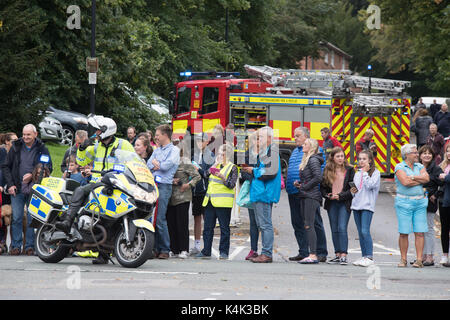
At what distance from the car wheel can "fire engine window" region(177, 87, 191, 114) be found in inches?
138

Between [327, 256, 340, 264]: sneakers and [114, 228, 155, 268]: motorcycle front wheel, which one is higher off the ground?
[114, 228, 155, 268]: motorcycle front wheel

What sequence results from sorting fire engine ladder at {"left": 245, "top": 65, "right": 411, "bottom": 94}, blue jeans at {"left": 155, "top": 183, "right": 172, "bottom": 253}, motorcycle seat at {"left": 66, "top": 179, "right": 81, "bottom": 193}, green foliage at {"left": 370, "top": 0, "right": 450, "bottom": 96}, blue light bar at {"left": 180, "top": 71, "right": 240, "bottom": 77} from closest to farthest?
motorcycle seat at {"left": 66, "top": 179, "right": 81, "bottom": 193}, blue jeans at {"left": 155, "top": 183, "right": 172, "bottom": 253}, fire engine ladder at {"left": 245, "top": 65, "right": 411, "bottom": 94}, blue light bar at {"left": 180, "top": 71, "right": 240, "bottom": 77}, green foliage at {"left": 370, "top": 0, "right": 450, "bottom": 96}

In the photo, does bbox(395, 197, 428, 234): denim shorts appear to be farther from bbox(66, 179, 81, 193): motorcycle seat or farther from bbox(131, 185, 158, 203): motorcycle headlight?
bbox(66, 179, 81, 193): motorcycle seat

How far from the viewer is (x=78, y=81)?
3069 cm

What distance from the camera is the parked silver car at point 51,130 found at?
27953mm

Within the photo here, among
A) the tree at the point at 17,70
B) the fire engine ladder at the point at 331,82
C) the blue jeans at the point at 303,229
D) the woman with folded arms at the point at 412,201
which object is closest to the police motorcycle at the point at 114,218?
the blue jeans at the point at 303,229

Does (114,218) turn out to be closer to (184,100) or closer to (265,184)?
(265,184)

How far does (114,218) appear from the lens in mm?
11180

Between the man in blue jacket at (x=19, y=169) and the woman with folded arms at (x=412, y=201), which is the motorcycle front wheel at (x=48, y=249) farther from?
the woman with folded arms at (x=412, y=201)

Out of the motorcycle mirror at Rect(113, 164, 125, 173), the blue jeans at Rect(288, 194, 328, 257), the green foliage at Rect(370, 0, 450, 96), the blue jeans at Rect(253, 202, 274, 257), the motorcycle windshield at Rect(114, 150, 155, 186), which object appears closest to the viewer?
the motorcycle windshield at Rect(114, 150, 155, 186)

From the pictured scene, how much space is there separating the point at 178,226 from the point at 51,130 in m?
15.6

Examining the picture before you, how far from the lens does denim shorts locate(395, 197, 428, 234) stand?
12.6 meters

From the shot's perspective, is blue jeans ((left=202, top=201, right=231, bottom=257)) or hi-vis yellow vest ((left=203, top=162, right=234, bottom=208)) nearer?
hi-vis yellow vest ((left=203, top=162, right=234, bottom=208))

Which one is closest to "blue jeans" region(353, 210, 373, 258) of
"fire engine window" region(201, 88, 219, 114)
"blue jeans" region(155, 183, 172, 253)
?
"blue jeans" region(155, 183, 172, 253)
